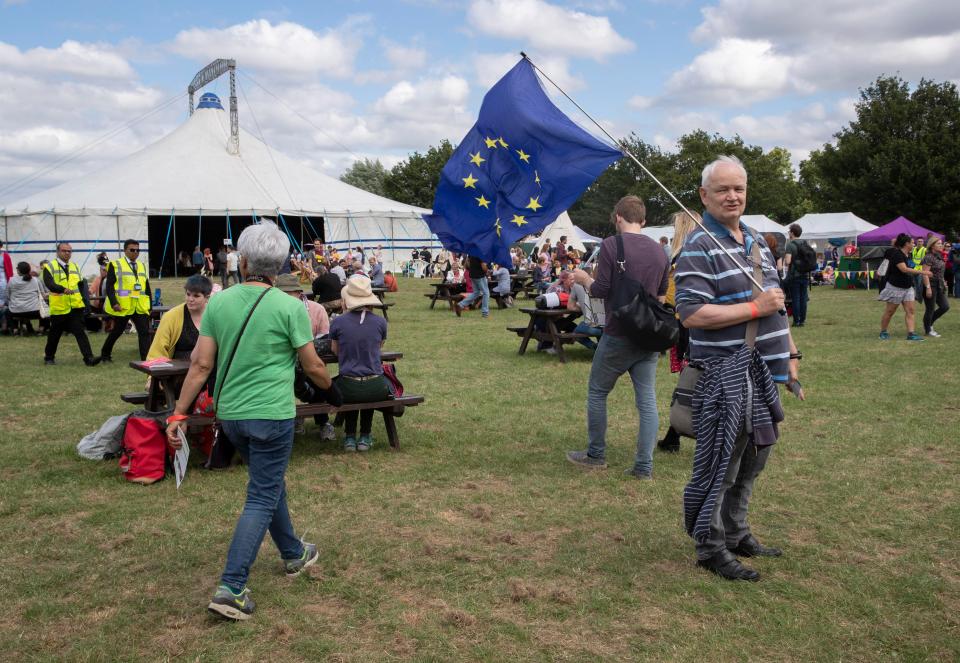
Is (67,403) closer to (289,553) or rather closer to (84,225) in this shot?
(289,553)

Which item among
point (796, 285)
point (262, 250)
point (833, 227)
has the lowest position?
point (796, 285)

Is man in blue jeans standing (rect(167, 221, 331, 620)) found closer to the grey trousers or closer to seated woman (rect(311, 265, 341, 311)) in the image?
the grey trousers

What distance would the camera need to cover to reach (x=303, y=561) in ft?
13.4

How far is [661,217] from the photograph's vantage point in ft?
240

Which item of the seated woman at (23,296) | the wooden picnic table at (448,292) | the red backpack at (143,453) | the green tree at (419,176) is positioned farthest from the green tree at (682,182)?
the red backpack at (143,453)

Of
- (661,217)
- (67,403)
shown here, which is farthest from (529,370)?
(661,217)

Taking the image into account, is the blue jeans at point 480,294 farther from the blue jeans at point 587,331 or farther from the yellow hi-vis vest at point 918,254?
the yellow hi-vis vest at point 918,254

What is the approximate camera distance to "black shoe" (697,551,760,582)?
3889mm

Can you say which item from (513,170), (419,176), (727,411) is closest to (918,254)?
(513,170)

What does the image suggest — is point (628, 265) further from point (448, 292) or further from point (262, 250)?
point (448, 292)

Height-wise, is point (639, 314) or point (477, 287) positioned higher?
point (639, 314)

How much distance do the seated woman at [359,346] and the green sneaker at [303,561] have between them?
7.33ft

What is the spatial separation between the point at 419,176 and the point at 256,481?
6185cm

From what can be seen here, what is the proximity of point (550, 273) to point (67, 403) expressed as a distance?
52.9ft
